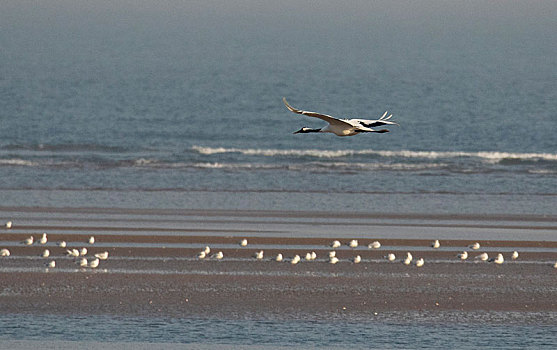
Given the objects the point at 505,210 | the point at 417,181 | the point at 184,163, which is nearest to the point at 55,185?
the point at 184,163

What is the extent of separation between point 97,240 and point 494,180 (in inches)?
612

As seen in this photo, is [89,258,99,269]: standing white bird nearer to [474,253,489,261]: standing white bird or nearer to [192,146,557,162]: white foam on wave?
[474,253,489,261]: standing white bird

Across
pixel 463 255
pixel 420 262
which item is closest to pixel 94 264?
pixel 420 262

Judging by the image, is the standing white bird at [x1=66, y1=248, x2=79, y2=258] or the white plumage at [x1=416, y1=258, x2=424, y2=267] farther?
the standing white bird at [x1=66, y1=248, x2=79, y2=258]

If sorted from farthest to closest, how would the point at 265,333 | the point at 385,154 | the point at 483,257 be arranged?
the point at 385,154
the point at 483,257
the point at 265,333

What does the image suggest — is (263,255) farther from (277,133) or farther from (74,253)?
(277,133)

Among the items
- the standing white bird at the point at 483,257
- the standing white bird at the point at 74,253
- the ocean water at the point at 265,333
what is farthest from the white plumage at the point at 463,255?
the standing white bird at the point at 74,253

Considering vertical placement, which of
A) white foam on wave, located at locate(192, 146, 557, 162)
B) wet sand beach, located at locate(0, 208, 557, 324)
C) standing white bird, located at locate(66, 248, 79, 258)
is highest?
white foam on wave, located at locate(192, 146, 557, 162)

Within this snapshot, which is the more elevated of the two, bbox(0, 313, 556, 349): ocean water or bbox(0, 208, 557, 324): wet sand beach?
bbox(0, 208, 557, 324): wet sand beach

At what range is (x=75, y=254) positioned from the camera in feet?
64.0

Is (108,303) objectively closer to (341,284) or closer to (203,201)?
(341,284)

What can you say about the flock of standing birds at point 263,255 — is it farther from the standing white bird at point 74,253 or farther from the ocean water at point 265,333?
the ocean water at point 265,333

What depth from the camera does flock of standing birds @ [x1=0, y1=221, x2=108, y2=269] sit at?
18812 millimetres

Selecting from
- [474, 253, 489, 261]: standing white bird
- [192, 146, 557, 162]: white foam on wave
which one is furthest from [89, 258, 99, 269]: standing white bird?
[192, 146, 557, 162]: white foam on wave
